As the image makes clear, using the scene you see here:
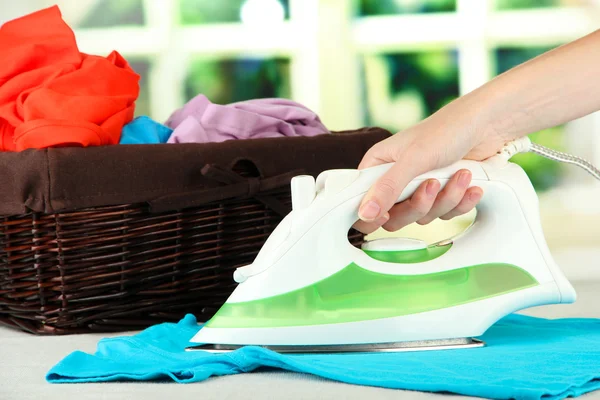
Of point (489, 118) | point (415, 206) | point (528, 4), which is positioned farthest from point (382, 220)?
point (528, 4)

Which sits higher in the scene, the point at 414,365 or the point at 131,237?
the point at 131,237

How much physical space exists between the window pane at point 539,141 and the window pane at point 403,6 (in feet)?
0.66

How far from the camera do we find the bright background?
231 centimetres

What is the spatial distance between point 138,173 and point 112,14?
3.98 ft

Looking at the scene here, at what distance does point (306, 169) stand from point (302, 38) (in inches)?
37.1

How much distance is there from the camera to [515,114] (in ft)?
3.75

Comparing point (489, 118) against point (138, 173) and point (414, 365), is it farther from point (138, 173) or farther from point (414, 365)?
point (138, 173)

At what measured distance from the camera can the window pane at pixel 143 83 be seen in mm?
2365

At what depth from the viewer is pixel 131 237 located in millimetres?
1364

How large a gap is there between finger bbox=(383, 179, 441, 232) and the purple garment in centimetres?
41

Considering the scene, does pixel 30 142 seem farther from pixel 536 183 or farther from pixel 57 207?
pixel 536 183

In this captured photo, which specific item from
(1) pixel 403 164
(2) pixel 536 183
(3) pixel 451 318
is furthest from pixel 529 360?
(2) pixel 536 183

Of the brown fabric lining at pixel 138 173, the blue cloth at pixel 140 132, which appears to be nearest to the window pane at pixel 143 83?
the blue cloth at pixel 140 132

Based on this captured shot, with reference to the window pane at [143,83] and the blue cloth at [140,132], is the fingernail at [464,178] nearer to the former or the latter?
the blue cloth at [140,132]
